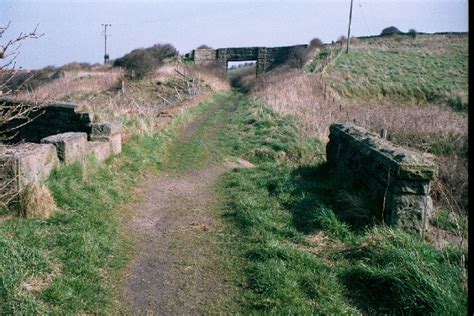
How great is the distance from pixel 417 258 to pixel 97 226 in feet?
13.0

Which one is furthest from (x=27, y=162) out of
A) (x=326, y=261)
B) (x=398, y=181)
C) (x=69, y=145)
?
(x=398, y=181)

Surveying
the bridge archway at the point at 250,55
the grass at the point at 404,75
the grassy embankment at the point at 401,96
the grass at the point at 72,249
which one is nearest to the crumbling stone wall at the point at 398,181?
the grassy embankment at the point at 401,96

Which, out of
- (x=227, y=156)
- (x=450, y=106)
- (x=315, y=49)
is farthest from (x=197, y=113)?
(x=315, y=49)

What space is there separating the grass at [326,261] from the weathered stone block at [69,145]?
9.25 ft

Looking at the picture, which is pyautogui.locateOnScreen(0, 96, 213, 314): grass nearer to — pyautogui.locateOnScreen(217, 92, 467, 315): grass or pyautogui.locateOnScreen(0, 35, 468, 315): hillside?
pyautogui.locateOnScreen(0, 35, 468, 315): hillside

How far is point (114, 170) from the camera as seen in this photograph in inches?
313

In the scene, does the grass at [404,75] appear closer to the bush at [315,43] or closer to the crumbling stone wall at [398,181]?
the bush at [315,43]

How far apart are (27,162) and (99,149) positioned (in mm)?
2604

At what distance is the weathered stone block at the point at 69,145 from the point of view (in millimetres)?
6820

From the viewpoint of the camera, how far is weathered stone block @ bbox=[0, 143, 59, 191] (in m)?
5.37

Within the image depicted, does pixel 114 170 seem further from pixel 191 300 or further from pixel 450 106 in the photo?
pixel 450 106

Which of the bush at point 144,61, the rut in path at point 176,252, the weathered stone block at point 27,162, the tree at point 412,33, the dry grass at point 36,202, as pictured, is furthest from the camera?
the tree at point 412,33

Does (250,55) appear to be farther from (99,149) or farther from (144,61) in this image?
(99,149)

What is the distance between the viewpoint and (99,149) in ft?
26.9
